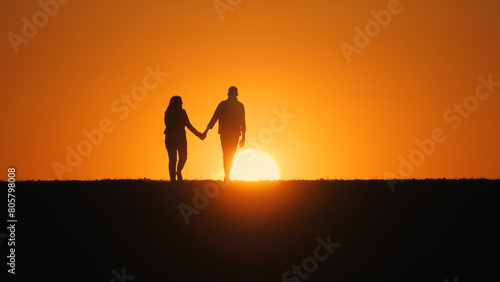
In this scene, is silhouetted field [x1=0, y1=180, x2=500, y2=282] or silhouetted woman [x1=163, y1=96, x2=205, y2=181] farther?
silhouetted woman [x1=163, y1=96, x2=205, y2=181]

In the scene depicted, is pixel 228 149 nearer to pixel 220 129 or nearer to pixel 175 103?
pixel 220 129

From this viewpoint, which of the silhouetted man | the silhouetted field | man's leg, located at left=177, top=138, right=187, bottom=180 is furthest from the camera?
the silhouetted man

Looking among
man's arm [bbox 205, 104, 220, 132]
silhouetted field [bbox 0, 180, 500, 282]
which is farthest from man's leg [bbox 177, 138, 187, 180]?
man's arm [bbox 205, 104, 220, 132]

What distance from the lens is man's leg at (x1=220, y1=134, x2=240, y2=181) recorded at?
932 inches

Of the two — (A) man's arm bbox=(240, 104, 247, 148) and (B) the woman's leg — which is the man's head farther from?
(B) the woman's leg

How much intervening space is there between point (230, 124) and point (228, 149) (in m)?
0.77

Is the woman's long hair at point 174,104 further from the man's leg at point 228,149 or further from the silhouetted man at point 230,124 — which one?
the man's leg at point 228,149

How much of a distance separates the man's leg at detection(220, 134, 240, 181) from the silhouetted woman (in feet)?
3.92

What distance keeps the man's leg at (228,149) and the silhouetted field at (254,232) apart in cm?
90

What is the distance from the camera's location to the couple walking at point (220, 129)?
23359mm

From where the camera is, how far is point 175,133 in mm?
23328

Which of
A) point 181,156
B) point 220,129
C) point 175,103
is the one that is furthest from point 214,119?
point 181,156

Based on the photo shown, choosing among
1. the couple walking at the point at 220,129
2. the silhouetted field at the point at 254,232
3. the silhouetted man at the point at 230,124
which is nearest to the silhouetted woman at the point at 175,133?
the couple walking at the point at 220,129

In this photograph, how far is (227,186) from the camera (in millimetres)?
22750
